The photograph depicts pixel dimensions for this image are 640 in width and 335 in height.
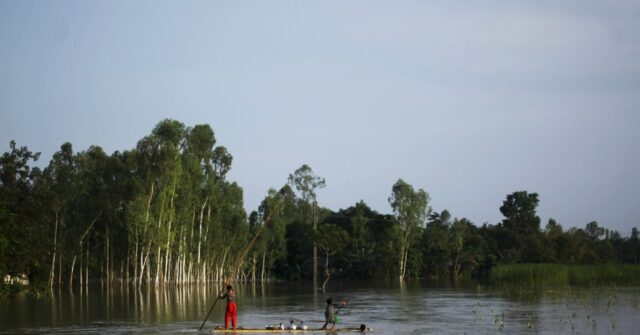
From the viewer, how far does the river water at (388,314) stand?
1335 inches

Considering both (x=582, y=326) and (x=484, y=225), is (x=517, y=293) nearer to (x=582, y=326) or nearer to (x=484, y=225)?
(x=582, y=326)

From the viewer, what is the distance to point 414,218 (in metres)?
118

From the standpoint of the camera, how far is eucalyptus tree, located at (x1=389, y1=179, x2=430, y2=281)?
4646 inches

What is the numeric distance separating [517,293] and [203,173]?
4629 cm

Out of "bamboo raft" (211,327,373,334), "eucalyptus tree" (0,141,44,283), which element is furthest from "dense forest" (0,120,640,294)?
"bamboo raft" (211,327,373,334)

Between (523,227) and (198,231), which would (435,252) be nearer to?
(523,227)

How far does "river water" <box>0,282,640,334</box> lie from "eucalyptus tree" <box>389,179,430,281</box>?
59.7 metres

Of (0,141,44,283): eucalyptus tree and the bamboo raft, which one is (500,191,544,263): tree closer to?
(0,141,44,283): eucalyptus tree

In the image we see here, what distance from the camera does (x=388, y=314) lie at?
42562 millimetres

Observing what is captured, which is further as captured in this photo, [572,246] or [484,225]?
[484,225]

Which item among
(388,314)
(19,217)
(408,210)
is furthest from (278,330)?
(408,210)

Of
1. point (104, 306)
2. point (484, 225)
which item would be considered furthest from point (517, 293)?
point (484, 225)

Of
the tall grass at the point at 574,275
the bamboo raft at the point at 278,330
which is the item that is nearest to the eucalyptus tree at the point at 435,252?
the tall grass at the point at 574,275

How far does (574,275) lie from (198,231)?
150 ft
